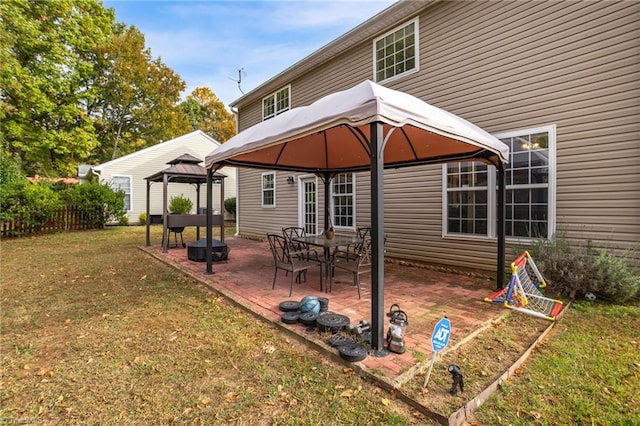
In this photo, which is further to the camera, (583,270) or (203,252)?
(203,252)

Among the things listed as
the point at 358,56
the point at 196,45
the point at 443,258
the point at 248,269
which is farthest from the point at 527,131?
the point at 196,45

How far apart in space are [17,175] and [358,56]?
511 inches

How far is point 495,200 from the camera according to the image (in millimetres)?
5656

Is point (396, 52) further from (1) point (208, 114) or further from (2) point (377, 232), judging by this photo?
(1) point (208, 114)

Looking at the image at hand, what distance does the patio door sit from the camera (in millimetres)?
9570

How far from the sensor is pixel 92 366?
9.16 ft

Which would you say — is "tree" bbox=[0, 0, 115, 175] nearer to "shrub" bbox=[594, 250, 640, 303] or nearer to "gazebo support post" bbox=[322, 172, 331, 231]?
"gazebo support post" bbox=[322, 172, 331, 231]

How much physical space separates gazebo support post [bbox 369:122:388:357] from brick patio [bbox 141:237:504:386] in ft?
0.66

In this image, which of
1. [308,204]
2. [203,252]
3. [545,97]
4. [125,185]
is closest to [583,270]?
[545,97]

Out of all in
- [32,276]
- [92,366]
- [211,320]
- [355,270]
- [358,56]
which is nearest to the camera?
[92,366]

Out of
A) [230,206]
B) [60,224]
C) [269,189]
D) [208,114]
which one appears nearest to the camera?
[269,189]

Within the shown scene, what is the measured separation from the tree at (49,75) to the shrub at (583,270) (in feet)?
66.2

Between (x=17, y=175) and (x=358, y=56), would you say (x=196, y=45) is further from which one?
(x=17, y=175)

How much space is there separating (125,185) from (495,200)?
18.4 m
